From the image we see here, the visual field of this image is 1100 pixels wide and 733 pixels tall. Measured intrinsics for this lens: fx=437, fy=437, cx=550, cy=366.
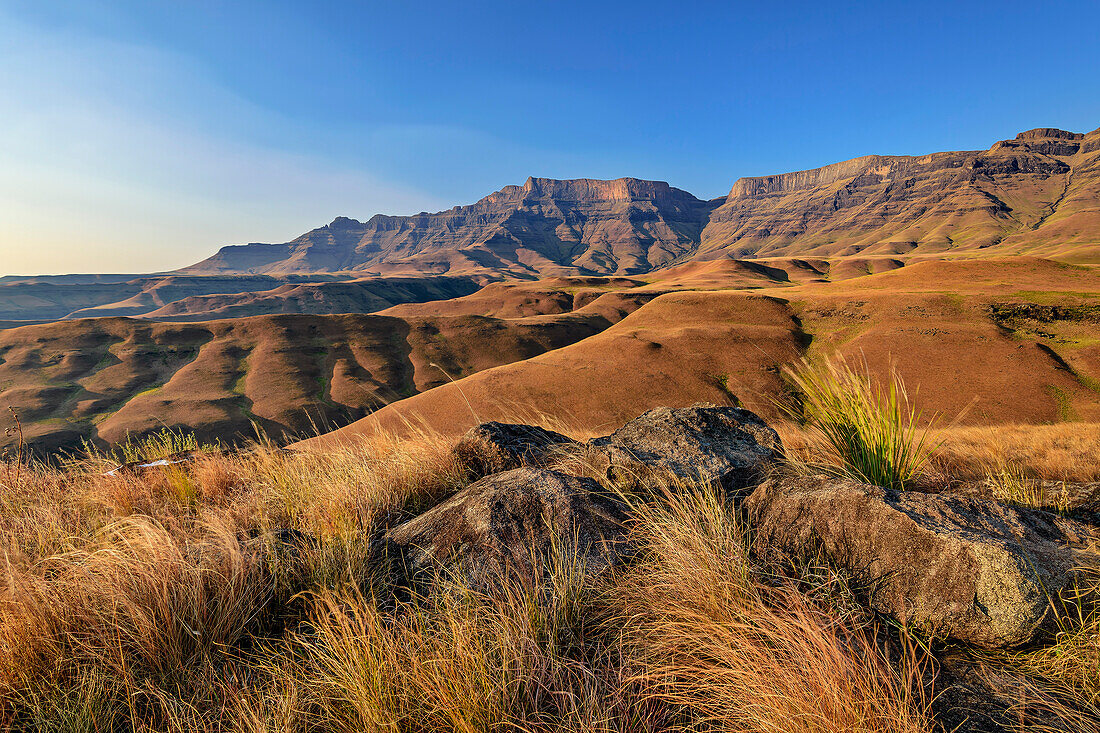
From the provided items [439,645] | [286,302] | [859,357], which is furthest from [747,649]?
[286,302]

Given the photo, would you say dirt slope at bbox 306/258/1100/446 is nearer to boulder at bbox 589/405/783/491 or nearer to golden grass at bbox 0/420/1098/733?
boulder at bbox 589/405/783/491

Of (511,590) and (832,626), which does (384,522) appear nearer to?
(511,590)

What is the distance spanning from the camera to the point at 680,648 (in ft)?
6.82

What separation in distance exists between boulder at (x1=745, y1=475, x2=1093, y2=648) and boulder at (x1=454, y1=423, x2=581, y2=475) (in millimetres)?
2024

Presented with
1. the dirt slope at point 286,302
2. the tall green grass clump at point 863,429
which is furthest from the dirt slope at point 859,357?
the dirt slope at point 286,302

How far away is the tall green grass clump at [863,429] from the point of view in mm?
3262

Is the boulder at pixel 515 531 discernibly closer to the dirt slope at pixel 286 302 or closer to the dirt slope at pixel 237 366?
the dirt slope at pixel 237 366

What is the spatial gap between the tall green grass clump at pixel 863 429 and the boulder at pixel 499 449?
7.52 feet

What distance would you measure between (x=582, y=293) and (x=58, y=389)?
257 ft

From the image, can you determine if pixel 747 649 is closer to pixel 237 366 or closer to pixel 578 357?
pixel 578 357

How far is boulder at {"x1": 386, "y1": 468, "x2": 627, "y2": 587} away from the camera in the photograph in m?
2.66

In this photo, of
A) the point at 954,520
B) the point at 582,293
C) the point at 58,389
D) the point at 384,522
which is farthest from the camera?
the point at 582,293

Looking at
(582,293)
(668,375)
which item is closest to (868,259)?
(582,293)

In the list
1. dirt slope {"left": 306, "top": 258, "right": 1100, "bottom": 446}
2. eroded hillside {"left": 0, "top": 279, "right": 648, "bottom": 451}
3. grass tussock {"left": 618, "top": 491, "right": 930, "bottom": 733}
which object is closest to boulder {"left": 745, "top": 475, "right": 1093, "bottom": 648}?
grass tussock {"left": 618, "top": 491, "right": 930, "bottom": 733}
